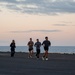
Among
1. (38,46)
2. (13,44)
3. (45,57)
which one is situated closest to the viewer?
(45,57)

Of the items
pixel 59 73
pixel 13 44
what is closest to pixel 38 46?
pixel 13 44

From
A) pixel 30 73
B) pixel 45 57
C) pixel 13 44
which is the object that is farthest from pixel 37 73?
pixel 13 44

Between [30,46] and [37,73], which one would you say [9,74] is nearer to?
[37,73]

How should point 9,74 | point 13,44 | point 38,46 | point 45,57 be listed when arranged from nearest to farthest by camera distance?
1. point 9,74
2. point 45,57
3. point 38,46
4. point 13,44

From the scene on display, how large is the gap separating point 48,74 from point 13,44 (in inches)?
1052

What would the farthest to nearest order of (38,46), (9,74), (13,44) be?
(13,44) < (38,46) < (9,74)

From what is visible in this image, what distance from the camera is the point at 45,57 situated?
3997 cm

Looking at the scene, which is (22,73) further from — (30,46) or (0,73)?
(30,46)

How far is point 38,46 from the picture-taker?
4369 cm

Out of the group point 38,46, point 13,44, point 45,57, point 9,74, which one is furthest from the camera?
point 13,44

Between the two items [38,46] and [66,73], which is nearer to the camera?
[66,73]

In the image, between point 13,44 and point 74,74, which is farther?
point 13,44

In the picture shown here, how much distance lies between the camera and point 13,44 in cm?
4978

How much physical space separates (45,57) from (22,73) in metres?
16.4
